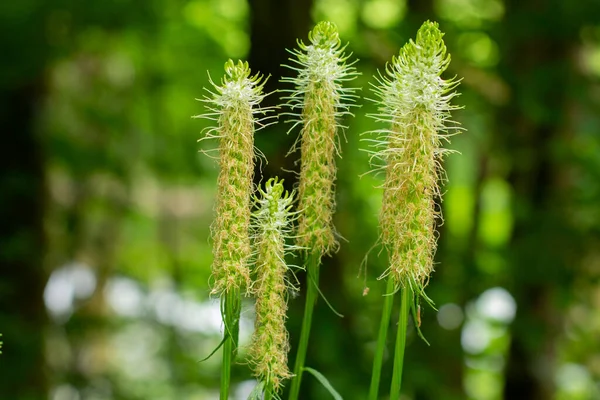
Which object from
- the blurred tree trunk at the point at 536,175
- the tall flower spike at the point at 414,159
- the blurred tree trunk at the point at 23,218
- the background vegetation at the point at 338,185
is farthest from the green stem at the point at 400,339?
the blurred tree trunk at the point at 23,218

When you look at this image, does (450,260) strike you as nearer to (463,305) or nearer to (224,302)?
(463,305)

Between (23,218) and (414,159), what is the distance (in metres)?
3.53

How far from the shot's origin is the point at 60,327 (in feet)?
13.3

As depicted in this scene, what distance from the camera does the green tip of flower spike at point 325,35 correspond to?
0.88 meters

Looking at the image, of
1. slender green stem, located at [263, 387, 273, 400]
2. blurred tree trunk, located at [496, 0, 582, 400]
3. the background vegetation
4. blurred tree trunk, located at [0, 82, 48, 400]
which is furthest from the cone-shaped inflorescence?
blurred tree trunk, located at [0, 82, 48, 400]

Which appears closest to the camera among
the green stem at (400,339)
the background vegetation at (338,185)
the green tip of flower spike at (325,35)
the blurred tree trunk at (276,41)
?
the green stem at (400,339)

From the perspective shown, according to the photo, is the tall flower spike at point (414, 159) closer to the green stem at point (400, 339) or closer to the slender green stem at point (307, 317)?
the green stem at point (400, 339)

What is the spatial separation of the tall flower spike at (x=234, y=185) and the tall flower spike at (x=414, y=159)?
143mm

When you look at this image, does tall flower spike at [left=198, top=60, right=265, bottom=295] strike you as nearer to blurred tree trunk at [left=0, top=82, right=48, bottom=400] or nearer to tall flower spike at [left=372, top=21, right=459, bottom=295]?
tall flower spike at [left=372, top=21, right=459, bottom=295]

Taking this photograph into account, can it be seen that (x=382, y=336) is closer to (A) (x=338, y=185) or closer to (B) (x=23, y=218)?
(A) (x=338, y=185)

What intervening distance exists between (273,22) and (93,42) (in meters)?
2.70

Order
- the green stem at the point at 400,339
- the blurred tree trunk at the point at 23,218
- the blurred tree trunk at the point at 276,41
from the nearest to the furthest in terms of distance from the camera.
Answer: the green stem at the point at 400,339
the blurred tree trunk at the point at 276,41
the blurred tree trunk at the point at 23,218

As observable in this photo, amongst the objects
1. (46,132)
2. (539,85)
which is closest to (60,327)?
(46,132)

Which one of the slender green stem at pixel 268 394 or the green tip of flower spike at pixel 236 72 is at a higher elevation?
the green tip of flower spike at pixel 236 72
